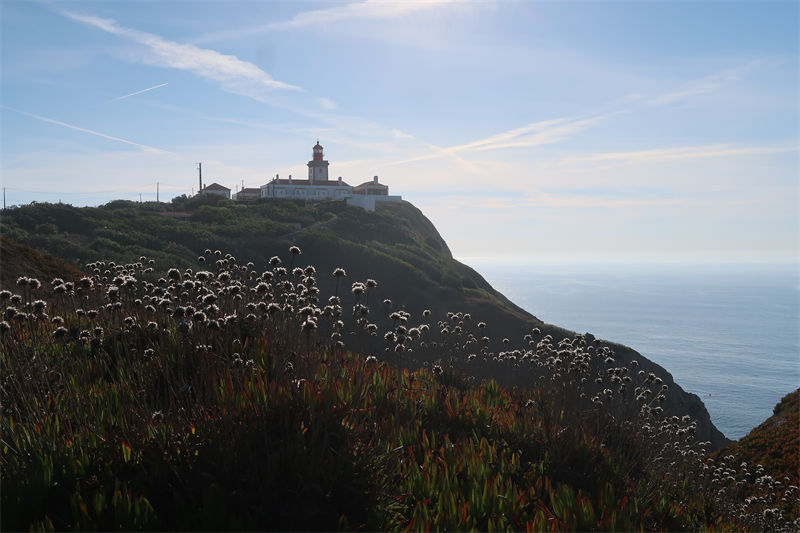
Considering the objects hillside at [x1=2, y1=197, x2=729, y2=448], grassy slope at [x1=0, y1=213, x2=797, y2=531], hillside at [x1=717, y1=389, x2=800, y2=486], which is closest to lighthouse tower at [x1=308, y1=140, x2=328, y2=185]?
hillside at [x1=2, y1=197, x2=729, y2=448]

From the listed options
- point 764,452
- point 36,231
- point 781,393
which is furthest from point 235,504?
point 781,393

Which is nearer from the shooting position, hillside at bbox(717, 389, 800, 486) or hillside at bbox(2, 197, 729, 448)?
hillside at bbox(717, 389, 800, 486)

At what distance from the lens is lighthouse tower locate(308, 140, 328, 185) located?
87500mm

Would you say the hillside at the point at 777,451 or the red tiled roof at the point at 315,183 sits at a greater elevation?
the red tiled roof at the point at 315,183

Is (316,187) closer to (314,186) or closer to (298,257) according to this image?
(314,186)

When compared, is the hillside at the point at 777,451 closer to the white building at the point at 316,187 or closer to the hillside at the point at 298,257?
the hillside at the point at 298,257

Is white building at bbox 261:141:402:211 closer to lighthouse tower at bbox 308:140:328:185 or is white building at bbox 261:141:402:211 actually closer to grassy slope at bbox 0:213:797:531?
lighthouse tower at bbox 308:140:328:185

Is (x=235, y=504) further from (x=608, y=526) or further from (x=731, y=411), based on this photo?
(x=731, y=411)

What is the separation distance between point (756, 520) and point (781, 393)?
110309 mm

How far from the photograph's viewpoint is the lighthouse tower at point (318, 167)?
87500 mm

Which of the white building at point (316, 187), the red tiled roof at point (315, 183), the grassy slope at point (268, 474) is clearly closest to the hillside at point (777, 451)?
the grassy slope at point (268, 474)

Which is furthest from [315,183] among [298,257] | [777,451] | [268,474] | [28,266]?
[268,474]

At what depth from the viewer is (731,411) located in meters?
81.4

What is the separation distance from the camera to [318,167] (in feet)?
288
